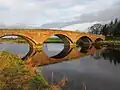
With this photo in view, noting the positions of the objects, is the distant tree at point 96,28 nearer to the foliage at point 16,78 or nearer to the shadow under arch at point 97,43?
the shadow under arch at point 97,43

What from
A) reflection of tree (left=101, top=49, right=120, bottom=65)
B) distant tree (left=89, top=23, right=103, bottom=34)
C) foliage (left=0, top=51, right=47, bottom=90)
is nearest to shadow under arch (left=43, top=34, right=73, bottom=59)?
reflection of tree (left=101, top=49, right=120, bottom=65)

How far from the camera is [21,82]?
10.6m

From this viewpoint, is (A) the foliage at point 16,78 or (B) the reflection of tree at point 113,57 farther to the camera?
(B) the reflection of tree at point 113,57

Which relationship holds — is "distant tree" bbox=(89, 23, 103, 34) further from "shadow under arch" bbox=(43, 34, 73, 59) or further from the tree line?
"shadow under arch" bbox=(43, 34, 73, 59)

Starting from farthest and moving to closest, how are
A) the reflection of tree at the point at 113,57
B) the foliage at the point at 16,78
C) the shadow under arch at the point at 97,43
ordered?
the shadow under arch at the point at 97,43 → the reflection of tree at the point at 113,57 → the foliage at the point at 16,78

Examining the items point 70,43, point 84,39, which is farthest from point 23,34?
point 84,39

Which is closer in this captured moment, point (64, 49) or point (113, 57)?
point (113, 57)

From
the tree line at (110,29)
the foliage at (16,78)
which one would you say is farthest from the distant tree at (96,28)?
the foliage at (16,78)

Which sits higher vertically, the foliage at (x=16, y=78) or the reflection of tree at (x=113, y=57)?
the foliage at (x=16, y=78)

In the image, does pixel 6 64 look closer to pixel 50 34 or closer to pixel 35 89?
pixel 35 89

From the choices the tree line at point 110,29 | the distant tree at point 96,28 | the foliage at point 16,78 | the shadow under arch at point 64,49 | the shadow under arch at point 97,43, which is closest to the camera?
the foliage at point 16,78

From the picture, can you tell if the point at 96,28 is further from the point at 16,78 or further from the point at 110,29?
the point at 16,78

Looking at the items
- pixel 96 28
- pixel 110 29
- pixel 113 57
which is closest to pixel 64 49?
pixel 113 57

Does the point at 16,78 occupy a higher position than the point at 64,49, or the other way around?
Result: the point at 16,78
